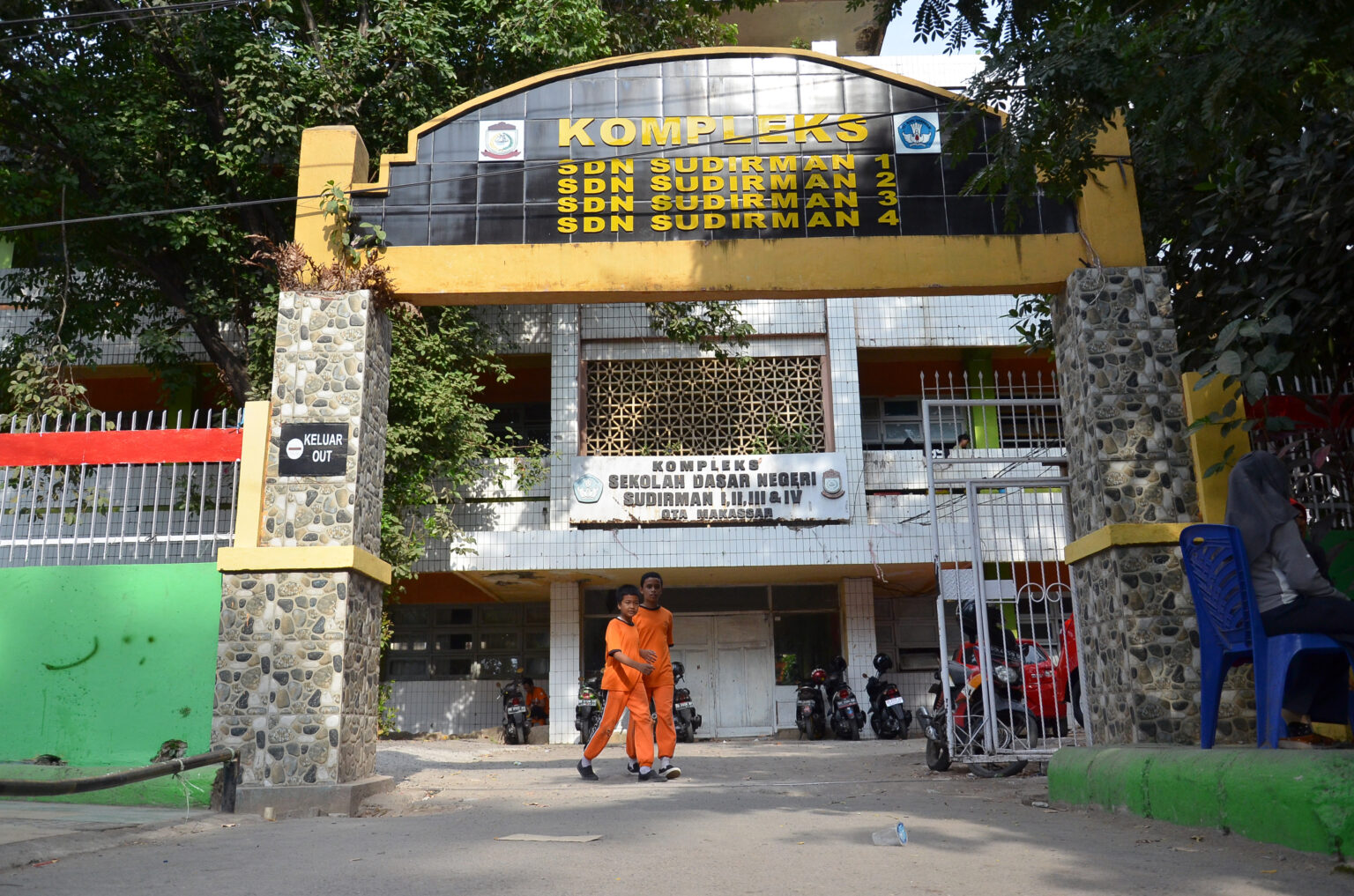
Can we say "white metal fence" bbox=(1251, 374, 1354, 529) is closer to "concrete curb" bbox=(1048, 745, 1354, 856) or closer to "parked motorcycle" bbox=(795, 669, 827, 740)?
"concrete curb" bbox=(1048, 745, 1354, 856)

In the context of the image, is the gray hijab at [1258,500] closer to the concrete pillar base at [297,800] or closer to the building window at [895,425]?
the concrete pillar base at [297,800]

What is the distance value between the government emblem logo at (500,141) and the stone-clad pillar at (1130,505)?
4316mm

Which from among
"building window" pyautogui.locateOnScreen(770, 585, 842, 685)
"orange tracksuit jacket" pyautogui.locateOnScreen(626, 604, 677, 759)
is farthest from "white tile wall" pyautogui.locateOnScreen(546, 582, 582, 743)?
"orange tracksuit jacket" pyautogui.locateOnScreen(626, 604, 677, 759)

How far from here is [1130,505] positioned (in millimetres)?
7160

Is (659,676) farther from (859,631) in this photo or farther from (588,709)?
(859,631)

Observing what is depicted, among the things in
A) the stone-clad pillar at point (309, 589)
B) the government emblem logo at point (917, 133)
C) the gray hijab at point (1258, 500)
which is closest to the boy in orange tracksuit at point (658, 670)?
the stone-clad pillar at point (309, 589)

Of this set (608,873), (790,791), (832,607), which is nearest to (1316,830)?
(608,873)

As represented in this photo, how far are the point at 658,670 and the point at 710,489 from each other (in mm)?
7145

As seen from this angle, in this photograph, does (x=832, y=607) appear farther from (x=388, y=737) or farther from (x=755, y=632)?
(x=388, y=737)

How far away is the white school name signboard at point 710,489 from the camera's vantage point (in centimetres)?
1484

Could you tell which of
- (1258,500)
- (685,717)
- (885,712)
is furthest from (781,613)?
(1258,500)

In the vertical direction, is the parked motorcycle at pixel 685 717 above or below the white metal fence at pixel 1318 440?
below

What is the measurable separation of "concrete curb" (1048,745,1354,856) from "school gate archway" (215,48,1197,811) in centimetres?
153

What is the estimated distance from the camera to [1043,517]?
1500 centimetres
